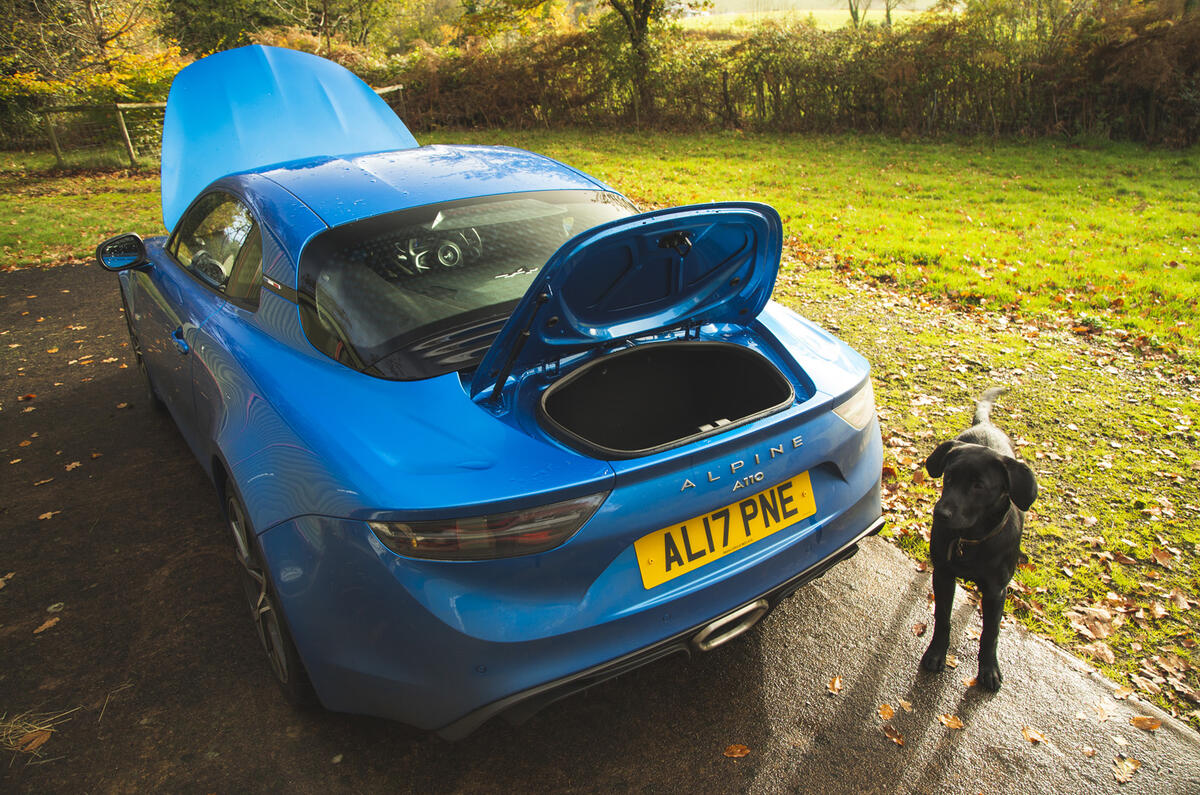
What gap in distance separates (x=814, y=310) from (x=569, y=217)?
3.84m

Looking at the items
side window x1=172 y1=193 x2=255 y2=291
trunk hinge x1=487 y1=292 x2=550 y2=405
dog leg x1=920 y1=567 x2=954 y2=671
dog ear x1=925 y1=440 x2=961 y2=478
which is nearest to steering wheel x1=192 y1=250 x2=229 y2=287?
side window x1=172 y1=193 x2=255 y2=291

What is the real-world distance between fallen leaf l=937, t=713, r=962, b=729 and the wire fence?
16.1 metres

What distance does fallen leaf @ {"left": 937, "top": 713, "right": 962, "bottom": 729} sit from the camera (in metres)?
2.31

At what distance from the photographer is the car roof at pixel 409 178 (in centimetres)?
267

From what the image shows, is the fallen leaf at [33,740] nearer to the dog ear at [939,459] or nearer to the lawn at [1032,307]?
the dog ear at [939,459]

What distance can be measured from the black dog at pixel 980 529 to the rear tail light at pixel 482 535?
1.29 metres

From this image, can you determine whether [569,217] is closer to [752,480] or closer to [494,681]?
[752,480]

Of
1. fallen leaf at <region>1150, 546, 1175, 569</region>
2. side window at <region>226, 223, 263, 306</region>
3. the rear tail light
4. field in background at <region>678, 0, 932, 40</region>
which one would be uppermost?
field in background at <region>678, 0, 932, 40</region>

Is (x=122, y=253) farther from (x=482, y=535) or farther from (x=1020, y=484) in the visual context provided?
(x=1020, y=484)

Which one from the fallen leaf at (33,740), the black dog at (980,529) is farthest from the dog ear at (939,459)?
the fallen leaf at (33,740)

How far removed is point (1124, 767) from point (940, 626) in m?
0.60

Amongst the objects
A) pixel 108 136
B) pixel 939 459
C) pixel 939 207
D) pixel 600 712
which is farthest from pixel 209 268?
pixel 108 136

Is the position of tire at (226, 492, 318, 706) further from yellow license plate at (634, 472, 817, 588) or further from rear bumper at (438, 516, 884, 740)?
yellow license plate at (634, 472, 817, 588)

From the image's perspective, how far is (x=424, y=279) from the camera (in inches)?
98.4
